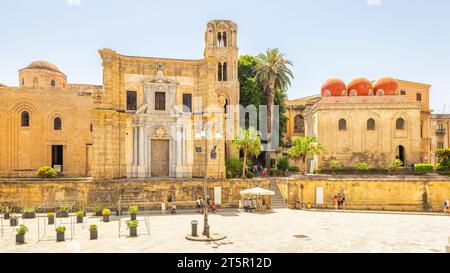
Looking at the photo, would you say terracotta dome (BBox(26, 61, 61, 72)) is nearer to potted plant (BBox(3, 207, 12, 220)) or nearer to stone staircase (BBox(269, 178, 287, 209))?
potted plant (BBox(3, 207, 12, 220))

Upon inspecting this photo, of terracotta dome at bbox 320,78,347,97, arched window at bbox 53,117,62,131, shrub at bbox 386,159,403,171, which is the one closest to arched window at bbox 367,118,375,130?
terracotta dome at bbox 320,78,347,97

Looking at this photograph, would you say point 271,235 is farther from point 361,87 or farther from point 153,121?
point 361,87

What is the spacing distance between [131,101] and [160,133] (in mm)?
3517

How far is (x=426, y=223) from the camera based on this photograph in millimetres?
20344

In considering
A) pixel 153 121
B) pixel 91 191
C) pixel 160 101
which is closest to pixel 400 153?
pixel 160 101

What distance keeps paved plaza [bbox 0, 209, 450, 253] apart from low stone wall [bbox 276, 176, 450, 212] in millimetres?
4423

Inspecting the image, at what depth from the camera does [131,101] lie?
93.8 ft

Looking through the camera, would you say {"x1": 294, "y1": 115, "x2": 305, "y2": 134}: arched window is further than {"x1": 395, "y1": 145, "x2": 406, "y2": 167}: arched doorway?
Yes

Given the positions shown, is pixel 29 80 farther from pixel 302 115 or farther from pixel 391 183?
pixel 391 183

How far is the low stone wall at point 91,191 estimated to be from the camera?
24188mm

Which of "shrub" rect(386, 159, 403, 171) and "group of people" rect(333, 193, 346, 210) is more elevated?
"shrub" rect(386, 159, 403, 171)

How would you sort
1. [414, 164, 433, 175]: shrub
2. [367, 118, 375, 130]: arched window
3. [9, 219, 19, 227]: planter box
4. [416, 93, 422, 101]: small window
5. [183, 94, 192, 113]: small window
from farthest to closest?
[416, 93, 422, 101]: small window → [367, 118, 375, 130]: arched window → [414, 164, 433, 175]: shrub → [183, 94, 192, 113]: small window → [9, 219, 19, 227]: planter box

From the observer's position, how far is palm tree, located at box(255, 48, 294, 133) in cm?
4050

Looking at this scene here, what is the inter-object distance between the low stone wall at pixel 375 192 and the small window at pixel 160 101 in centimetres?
1146
